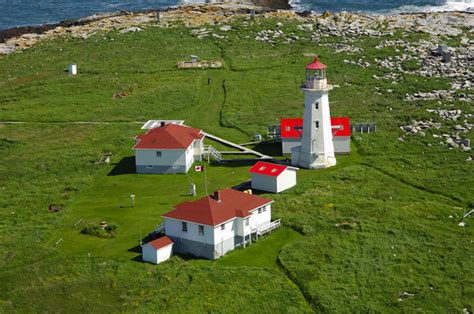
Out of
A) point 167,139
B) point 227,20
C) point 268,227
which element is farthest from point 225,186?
point 227,20

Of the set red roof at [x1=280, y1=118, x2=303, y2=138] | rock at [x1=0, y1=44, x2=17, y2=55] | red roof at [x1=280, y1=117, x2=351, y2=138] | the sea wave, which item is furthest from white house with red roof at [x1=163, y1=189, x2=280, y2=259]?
the sea wave

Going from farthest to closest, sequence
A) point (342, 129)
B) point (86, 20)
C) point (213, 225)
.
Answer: point (86, 20) < point (342, 129) < point (213, 225)

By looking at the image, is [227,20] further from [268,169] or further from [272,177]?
[272,177]

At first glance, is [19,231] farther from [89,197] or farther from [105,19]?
[105,19]

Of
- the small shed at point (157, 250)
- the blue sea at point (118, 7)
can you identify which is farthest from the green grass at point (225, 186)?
the blue sea at point (118, 7)

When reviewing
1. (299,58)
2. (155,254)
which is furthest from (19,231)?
(299,58)
